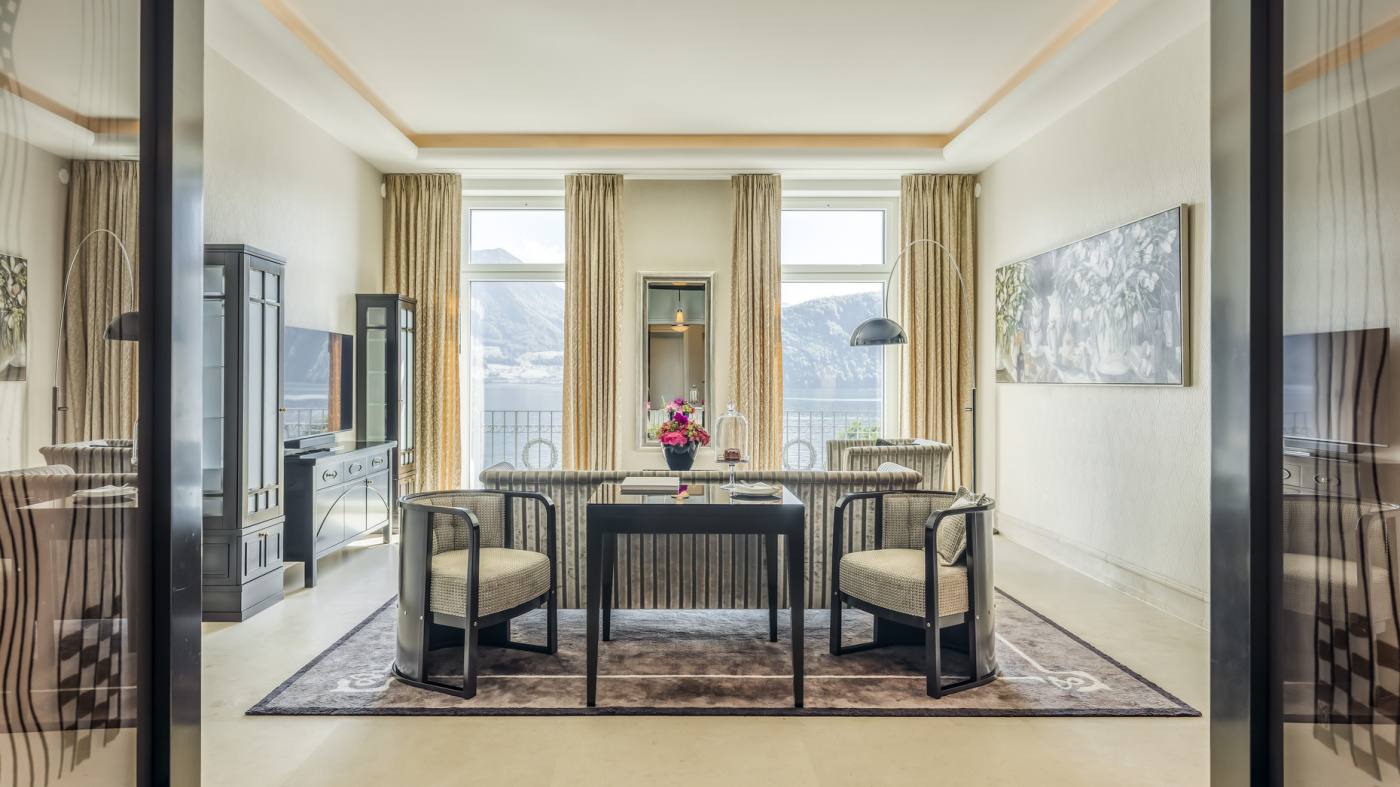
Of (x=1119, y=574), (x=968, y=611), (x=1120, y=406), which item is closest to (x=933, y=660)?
(x=968, y=611)

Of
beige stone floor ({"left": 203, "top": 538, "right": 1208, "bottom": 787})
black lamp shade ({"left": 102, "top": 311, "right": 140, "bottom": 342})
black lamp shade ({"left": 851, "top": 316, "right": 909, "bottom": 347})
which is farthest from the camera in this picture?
black lamp shade ({"left": 851, "top": 316, "right": 909, "bottom": 347})

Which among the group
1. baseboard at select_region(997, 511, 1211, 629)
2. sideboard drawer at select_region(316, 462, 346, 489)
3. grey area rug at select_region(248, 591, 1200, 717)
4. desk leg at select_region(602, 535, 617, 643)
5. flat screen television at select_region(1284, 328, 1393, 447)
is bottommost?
grey area rug at select_region(248, 591, 1200, 717)

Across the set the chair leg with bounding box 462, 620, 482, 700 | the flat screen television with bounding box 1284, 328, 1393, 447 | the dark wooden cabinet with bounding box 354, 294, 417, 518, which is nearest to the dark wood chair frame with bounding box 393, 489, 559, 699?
the chair leg with bounding box 462, 620, 482, 700

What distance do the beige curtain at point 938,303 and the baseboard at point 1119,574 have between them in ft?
3.74

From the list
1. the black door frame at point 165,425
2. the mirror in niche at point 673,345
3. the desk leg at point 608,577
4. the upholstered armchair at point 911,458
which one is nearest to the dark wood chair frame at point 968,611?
the desk leg at point 608,577

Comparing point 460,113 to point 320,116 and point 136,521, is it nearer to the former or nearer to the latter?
point 320,116

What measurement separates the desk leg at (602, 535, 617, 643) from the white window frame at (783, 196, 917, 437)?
4.01 m

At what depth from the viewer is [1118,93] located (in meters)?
4.31

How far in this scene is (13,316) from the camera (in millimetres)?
1017

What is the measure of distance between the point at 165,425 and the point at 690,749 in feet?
5.78

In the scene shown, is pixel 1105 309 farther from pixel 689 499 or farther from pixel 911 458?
pixel 689 499

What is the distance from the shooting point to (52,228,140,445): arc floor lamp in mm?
1053

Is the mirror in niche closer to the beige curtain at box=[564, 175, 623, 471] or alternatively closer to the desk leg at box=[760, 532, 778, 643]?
the beige curtain at box=[564, 175, 623, 471]

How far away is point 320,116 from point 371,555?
3.12 metres
